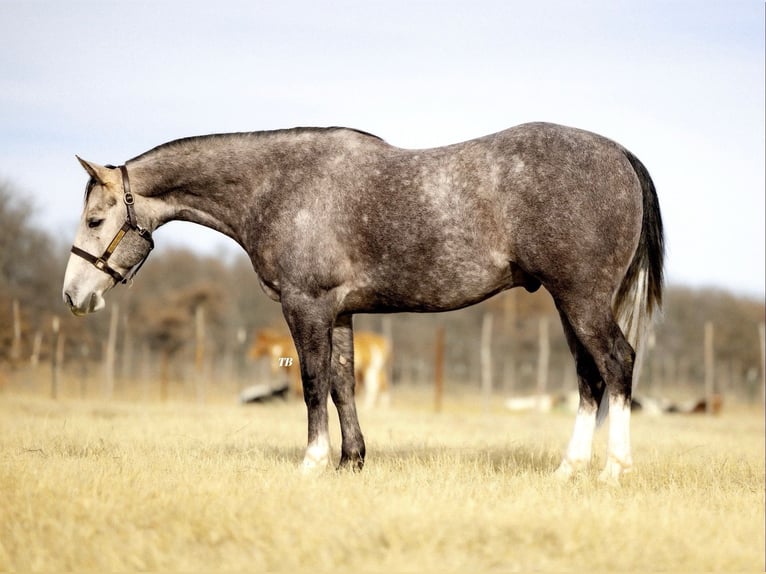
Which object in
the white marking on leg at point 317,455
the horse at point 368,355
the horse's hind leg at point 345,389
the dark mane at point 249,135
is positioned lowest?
the horse at point 368,355

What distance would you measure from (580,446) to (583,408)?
318mm

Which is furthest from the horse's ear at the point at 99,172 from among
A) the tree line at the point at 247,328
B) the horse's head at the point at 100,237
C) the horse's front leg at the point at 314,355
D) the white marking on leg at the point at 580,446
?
the tree line at the point at 247,328

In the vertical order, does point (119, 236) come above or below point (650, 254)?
above

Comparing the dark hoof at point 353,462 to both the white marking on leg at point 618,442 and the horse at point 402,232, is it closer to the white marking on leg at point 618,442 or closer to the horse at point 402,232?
the horse at point 402,232

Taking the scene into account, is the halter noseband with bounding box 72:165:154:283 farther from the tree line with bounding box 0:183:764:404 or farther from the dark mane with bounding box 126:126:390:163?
the tree line with bounding box 0:183:764:404

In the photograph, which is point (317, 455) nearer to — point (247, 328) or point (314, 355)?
point (314, 355)

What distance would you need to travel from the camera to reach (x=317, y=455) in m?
6.71

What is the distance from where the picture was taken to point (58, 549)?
174 inches

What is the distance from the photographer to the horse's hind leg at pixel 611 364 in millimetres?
6430

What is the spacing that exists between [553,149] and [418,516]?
3275mm

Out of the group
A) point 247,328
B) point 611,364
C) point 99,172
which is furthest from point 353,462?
point 247,328

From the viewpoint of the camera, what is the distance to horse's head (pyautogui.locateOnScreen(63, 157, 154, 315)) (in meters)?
7.37

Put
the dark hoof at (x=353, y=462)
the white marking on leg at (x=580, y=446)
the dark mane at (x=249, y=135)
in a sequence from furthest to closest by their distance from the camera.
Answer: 1. the dark mane at (x=249, y=135)
2. the dark hoof at (x=353, y=462)
3. the white marking on leg at (x=580, y=446)

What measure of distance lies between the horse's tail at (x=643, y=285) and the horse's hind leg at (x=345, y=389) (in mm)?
2086
